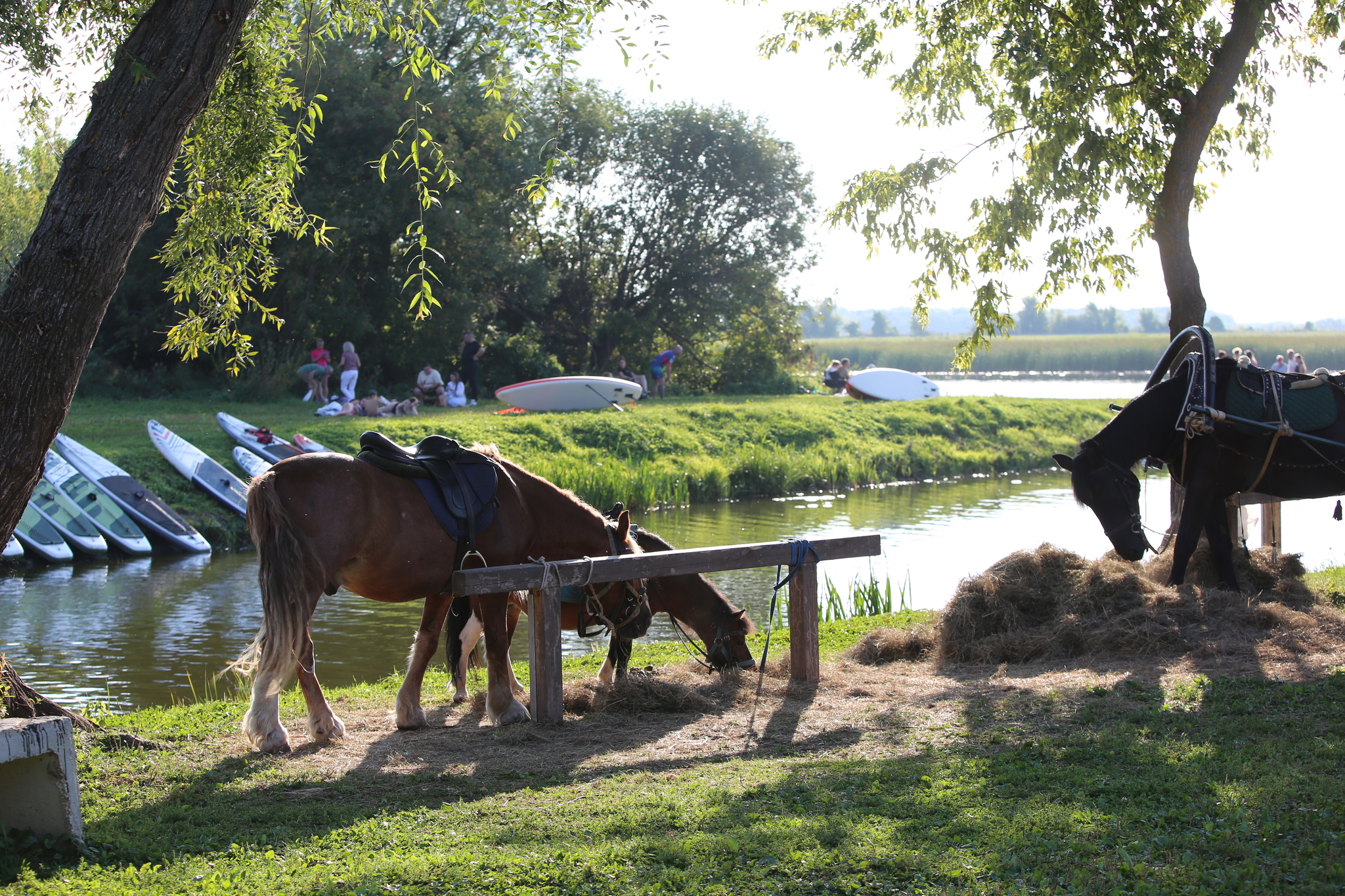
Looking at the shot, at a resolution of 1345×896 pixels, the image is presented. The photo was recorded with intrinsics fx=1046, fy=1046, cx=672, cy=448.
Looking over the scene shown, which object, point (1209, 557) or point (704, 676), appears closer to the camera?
point (704, 676)

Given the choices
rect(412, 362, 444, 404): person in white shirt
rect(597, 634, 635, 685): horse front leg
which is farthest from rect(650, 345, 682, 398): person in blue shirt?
rect(597, 634, 635, 685): horse front leg

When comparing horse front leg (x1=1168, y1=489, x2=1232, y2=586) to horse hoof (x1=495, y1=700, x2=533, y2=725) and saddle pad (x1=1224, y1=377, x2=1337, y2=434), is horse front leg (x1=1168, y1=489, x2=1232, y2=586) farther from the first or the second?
horse hoof (x1=495, y1=700, x2=533, y2=725)

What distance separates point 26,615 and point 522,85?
26.9ft

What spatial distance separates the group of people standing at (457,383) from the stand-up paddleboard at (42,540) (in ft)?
40.7

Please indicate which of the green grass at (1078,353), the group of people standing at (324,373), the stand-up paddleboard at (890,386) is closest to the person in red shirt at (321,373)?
the group of people standing at (324,373)

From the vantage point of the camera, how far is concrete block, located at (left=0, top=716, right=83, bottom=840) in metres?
3.67

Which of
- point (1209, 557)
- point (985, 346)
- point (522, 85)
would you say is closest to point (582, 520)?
point (522, 85)

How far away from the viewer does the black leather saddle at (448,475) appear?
19.8ft

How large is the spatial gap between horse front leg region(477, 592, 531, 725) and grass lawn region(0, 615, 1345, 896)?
20 centimetres

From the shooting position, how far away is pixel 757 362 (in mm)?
37750

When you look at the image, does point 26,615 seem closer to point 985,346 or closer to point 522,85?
point 522,85

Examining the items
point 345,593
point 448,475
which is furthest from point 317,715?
point 345,593

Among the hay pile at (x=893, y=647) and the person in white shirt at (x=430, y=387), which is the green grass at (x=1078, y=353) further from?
the hay pile at (x=893, y=647)

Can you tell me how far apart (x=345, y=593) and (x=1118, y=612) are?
28.9ft
